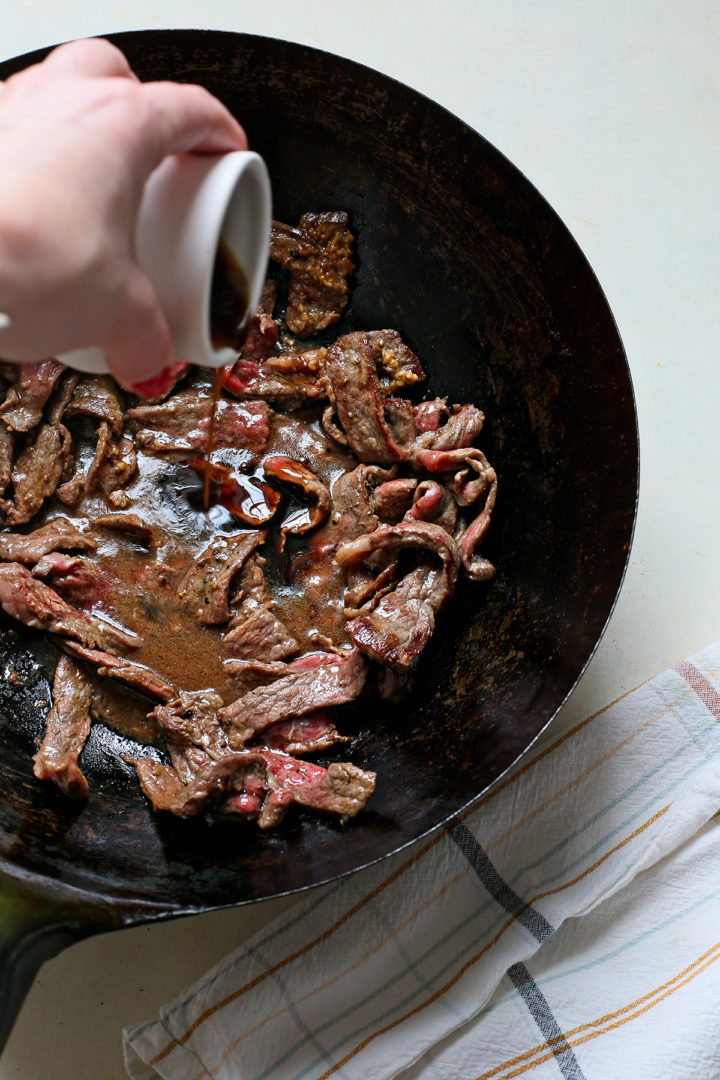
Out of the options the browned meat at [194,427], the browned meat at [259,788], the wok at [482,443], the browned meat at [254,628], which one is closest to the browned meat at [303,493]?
the browned meat at [194,427]

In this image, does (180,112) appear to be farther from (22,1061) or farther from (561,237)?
(22,1061)

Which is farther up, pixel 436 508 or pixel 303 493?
pixel 436 508

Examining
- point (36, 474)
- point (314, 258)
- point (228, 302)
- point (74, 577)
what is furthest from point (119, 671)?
point (314, 258)

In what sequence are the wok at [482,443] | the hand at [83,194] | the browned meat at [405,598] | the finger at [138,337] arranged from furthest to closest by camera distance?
the browned meat at [405,598], the wok at [482,443], the finger at [138,337], the hand at [83,194]

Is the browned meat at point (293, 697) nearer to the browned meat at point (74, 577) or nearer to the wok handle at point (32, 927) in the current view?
the browned meat at point (74, 577)

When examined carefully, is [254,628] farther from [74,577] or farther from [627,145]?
[627,145]

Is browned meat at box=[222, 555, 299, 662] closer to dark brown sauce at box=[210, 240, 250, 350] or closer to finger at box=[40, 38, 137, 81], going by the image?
dark brown sauce at box=[210, 240, 250, 350]

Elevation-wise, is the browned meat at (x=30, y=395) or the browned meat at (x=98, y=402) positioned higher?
the browned meat at (x=98, y=402)
